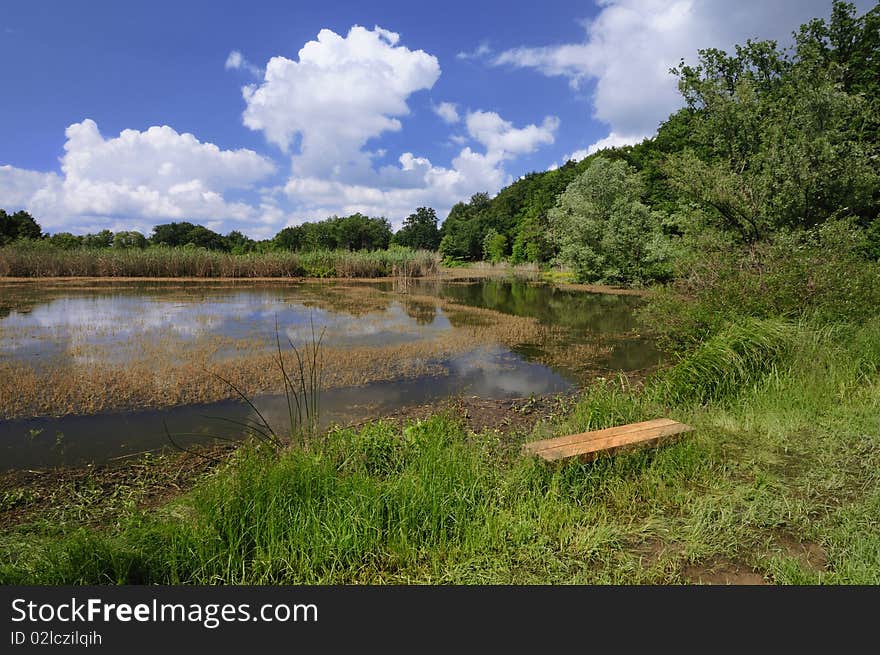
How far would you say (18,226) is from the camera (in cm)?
5381

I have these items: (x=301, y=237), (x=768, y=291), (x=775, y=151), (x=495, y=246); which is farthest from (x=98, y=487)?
(x=301, y=237)

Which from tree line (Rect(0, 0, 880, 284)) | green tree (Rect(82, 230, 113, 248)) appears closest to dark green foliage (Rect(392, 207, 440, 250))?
green tree (Rect(82, 230, 113, 248))

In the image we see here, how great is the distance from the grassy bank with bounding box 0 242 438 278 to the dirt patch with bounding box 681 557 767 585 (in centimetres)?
4060

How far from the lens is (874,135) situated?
62.6 ft

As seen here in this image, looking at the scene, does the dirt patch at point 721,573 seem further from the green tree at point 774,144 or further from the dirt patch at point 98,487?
the green tree at point 774,144

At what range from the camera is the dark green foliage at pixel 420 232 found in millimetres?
108938

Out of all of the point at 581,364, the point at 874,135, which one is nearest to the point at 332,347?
the point at 581,364

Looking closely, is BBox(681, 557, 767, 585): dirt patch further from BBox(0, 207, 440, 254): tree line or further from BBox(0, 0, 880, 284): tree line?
BBox(0, 207, 440, 254): tree line

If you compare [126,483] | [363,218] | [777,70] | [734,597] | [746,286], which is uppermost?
[363,218]

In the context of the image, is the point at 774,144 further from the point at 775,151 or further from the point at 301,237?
the point at 301,237

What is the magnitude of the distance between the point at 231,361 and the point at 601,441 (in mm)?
9301

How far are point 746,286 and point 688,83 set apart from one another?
11.9m

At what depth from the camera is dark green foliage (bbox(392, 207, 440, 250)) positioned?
109 meters

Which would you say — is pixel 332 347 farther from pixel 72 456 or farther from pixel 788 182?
pixel 788 182
